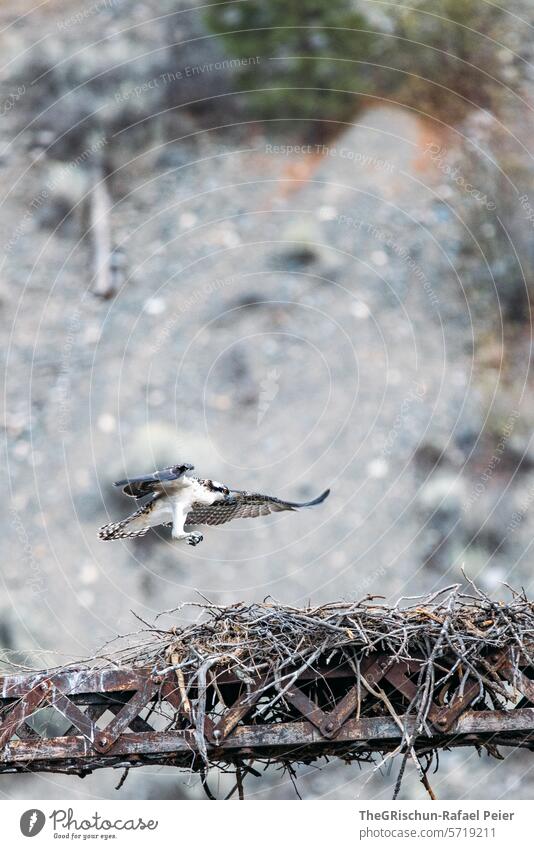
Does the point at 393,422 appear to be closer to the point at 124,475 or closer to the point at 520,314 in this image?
the point at 520,314

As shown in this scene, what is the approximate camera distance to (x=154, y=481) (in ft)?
52.3

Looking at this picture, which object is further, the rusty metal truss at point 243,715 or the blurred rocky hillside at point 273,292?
the blurred rocky hillside at point 273,292

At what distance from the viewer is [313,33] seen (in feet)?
124

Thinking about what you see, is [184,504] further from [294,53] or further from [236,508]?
[294,53]

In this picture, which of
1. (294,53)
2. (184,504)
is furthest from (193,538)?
(294,53)

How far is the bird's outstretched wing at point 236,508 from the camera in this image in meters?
16.2

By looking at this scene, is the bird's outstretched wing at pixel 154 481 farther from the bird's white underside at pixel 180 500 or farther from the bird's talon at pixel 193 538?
the bird's talon at pixel 193 538

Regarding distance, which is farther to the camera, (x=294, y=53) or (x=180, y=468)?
(x=294, y=53)

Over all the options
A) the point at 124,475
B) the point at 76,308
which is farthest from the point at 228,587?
the point at 76,308

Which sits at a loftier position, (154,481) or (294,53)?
(294,53)

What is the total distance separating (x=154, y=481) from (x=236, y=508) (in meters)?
1.20

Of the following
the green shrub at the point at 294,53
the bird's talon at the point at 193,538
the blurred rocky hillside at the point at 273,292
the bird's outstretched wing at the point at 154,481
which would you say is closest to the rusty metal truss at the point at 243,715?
the bird's outstretched wing at the point at 154,481

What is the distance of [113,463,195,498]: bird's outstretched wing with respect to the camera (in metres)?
15.6
